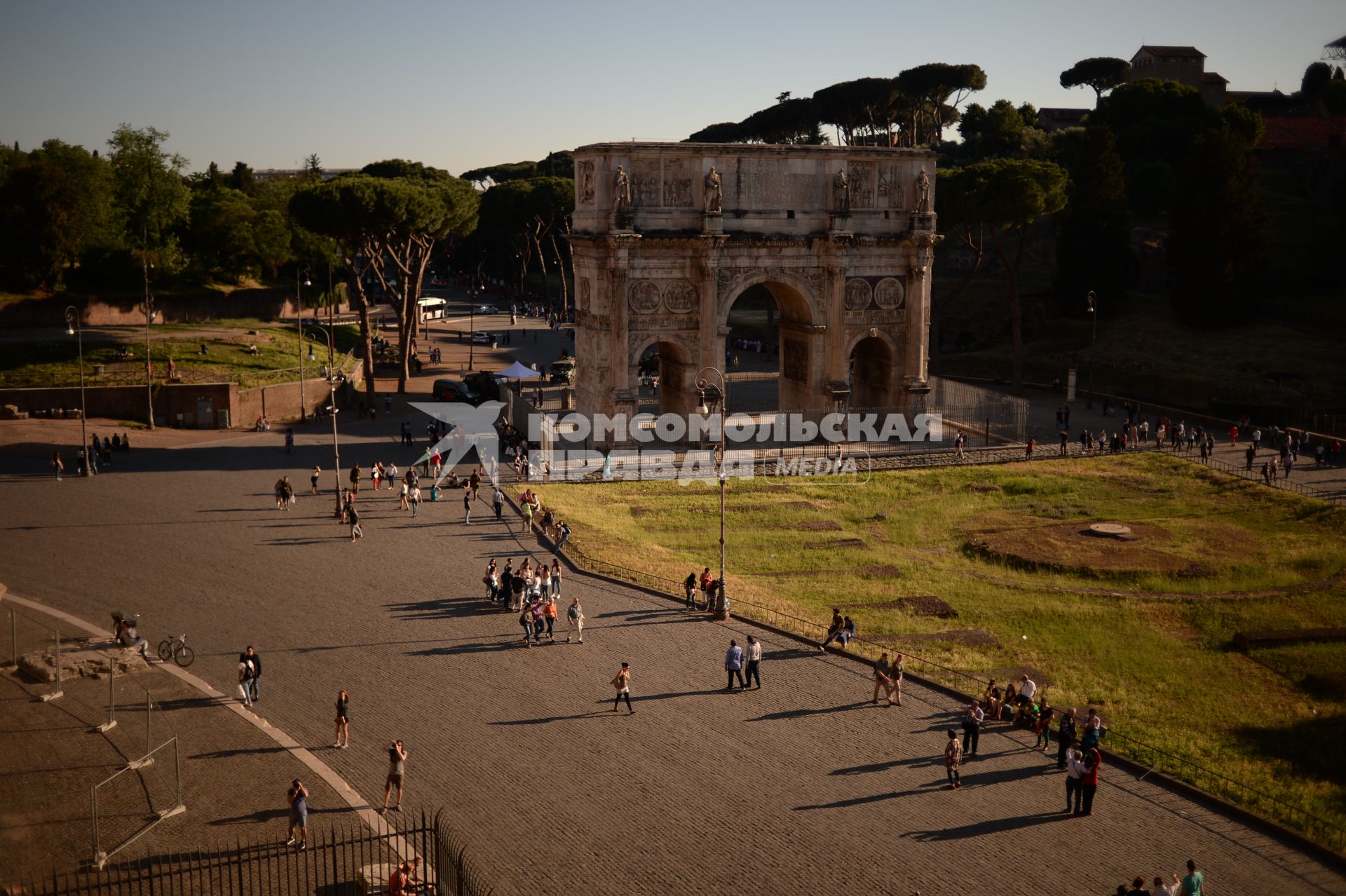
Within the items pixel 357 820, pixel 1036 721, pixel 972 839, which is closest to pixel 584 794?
pixel 357 820

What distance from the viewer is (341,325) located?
8650cm

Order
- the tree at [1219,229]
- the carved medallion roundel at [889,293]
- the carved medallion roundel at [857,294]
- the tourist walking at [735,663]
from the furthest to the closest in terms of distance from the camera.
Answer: the tree at [1219,229] → the carved medallion roundel at [889,293] → the carved medallion roundel at [857,294] → the tourist walking at [735,663]

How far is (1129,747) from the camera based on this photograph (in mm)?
22125

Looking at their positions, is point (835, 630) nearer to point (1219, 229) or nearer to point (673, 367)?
point (673, 367)

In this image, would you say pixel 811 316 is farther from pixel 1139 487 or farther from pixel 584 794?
pixel 584 794

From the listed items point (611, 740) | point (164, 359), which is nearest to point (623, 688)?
point (611, 740)

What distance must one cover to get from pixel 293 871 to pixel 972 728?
11941 millimetres

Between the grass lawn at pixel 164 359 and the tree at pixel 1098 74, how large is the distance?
7807 centimetres

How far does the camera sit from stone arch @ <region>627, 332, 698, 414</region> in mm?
49062

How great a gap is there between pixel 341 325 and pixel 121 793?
70.9m

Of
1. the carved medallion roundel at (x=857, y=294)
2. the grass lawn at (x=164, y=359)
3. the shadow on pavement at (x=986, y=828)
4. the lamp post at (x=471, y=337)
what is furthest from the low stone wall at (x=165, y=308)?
the shadow on pavement at (x=986, y=828)

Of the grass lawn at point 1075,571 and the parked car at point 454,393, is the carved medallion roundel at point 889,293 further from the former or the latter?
the parked car at point 454,393

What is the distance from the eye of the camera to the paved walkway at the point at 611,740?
17.7m
